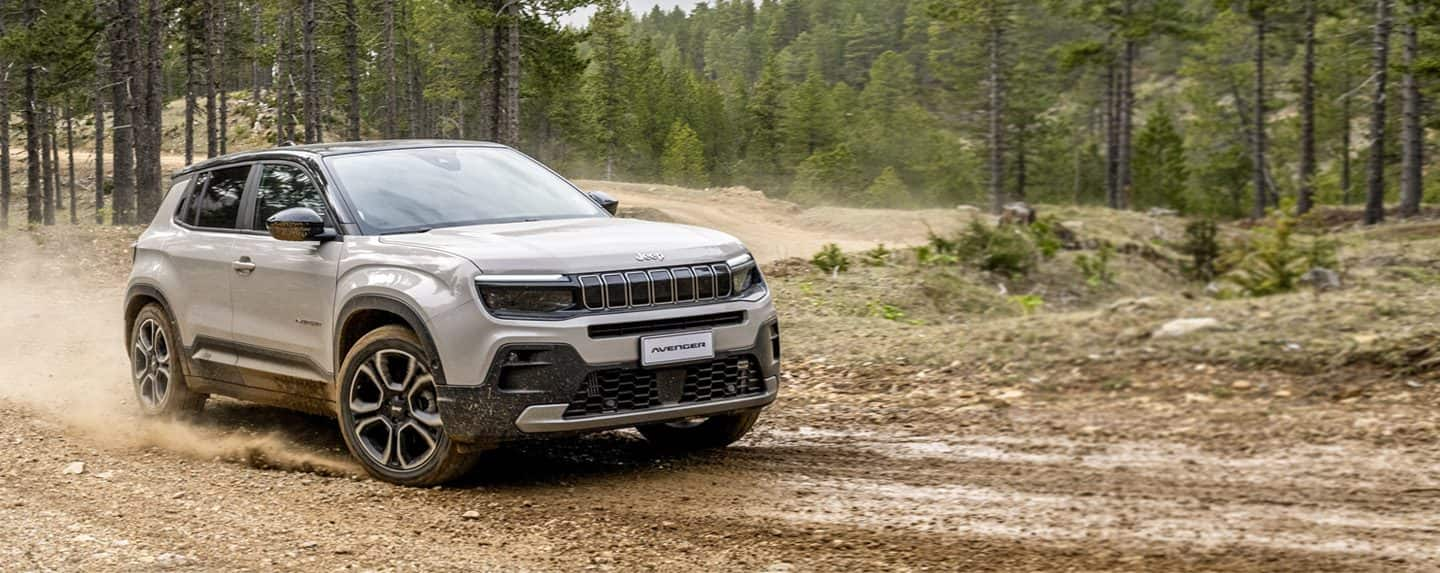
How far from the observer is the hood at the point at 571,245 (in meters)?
5.96

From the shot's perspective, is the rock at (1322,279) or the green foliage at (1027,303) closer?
the rock at (1322,279)

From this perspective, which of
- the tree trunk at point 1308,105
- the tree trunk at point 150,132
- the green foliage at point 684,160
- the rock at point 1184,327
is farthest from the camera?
the green foliage at point 684,160

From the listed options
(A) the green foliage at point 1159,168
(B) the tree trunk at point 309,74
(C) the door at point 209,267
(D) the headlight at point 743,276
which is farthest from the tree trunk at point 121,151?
(A) the green foliage at point 1159,168

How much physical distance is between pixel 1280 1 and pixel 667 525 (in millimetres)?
44701

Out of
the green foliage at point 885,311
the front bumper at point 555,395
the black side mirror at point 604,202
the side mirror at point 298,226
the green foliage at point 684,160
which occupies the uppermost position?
the green foliage at point 684,160

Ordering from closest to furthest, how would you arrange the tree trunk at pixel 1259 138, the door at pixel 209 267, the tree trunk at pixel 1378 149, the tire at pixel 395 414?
the tire at pixel 395 414 → the door at pixel 209 267 → the tree trunk at pixel 1378 149 → the tree trunk at pixel 1259 138

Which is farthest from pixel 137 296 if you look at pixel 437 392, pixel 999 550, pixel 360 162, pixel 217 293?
pixel 999 550

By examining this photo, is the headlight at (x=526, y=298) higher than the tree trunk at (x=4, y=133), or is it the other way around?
the tree trunk at (x=4, y=133)

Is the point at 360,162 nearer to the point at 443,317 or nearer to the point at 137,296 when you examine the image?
the point at 443,317

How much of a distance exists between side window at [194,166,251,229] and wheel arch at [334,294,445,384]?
1506mm

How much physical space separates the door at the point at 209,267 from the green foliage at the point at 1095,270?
12.1m

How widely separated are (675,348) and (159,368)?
3.97m

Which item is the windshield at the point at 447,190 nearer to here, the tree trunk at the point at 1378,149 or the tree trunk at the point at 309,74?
Result: the tree trunk at the point at 309,74

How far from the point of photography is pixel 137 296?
27.5ft
